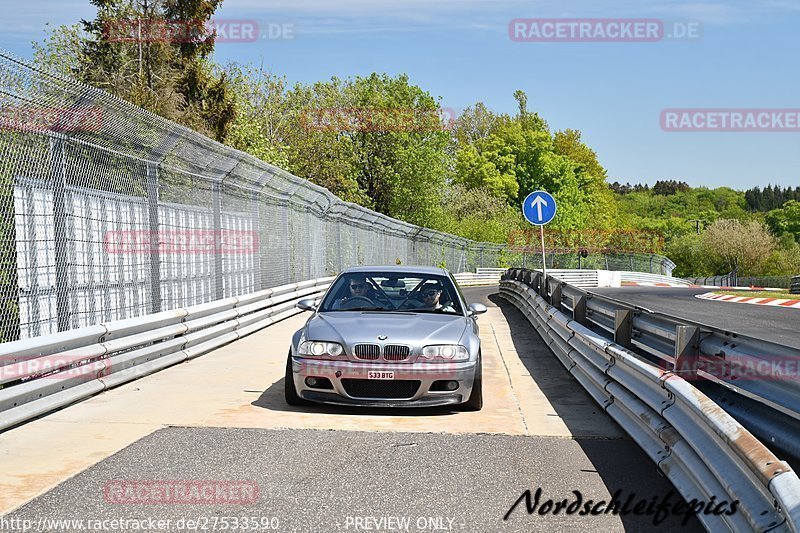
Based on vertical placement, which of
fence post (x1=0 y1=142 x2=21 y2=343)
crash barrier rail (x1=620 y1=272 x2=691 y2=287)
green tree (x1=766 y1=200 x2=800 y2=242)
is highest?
green tree (x1=766 y1=200 x2=800 y2=242)

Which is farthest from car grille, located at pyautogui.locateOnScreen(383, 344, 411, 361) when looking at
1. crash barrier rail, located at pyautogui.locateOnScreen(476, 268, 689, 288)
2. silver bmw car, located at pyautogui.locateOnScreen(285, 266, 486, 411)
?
crash barrier rail, located at pyautogui.locateOnScreen(476, 268, 689, 288)

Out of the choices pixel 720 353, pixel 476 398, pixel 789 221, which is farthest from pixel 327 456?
pixel 789 221

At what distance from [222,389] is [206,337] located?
3048mm

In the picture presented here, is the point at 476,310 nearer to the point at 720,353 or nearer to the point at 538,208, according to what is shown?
the point at 720,353

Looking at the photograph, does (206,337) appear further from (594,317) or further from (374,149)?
(374,149)

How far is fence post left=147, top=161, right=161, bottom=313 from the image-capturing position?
413 inches

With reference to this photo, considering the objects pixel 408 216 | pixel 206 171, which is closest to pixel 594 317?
pixel 206 171

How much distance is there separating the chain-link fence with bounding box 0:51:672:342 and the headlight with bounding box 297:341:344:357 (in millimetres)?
2278

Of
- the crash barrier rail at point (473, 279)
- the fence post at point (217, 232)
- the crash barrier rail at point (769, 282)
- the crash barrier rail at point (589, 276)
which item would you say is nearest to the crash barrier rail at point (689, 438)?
the fence post at point (217, 232)

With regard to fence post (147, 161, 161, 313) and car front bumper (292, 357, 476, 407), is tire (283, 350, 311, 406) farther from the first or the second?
fence post (147, 161, 161, 313)

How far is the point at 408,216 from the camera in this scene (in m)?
53.6

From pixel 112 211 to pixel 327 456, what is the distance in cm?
455

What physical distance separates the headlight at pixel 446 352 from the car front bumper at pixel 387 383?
6 cm

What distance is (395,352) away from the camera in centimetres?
756
